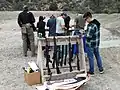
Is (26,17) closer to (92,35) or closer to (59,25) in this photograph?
(59,25)

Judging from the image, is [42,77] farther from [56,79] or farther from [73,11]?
[73,11]

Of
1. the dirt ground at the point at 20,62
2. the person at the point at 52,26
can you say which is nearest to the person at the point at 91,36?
the dirt ground at the point at 20,62

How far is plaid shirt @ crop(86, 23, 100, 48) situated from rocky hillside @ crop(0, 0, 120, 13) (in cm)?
1254

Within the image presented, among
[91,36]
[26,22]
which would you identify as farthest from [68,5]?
[91,36]

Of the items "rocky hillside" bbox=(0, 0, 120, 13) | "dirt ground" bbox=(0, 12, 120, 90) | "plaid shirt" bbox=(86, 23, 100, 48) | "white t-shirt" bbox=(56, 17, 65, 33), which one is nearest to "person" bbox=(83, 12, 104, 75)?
"plaid shirt" bbox=(86, 23, 100, 48)

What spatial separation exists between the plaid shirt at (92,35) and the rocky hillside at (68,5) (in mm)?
12536

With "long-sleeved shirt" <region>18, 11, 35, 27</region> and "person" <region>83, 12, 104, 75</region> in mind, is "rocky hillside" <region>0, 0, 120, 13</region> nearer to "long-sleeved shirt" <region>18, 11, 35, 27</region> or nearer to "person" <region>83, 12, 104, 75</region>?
"long-sleeved shirt" <region>18, 11, 35, 27</region>

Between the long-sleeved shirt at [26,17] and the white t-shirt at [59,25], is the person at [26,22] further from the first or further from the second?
the white t-shirt at [59,25]

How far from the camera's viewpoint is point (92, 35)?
7664 millimetres

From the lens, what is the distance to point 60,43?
23.3ft

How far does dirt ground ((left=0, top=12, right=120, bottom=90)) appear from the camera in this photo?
7484 millimetres

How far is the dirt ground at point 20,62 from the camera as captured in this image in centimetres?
748

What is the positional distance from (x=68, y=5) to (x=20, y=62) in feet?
41.5

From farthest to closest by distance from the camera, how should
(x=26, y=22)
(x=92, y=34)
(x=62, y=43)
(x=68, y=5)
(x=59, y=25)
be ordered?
1. (x=68, y=5)
2. (x=59, y=25)
3. (x=26, y=22)
4. (x=92, y=34)
5. (x=62, y=43)
